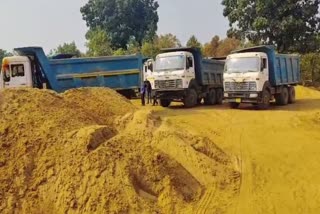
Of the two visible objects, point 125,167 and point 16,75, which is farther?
point 16,75

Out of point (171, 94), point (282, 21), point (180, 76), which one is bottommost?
point (171, 94)

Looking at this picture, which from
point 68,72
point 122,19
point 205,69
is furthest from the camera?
point 122,19

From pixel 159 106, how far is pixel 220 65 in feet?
14.2

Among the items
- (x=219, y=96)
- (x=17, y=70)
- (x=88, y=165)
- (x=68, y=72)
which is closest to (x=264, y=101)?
(x=219, y=96)

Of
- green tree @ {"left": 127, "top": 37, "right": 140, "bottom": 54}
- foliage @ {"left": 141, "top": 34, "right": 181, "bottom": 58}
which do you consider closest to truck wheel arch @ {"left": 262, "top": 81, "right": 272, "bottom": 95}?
foliage @ {"left": 141, "top": 34, "right": 181, "bottom": 58}

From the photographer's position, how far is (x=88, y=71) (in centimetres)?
2161

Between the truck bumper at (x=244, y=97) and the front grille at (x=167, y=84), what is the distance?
6.80 ft

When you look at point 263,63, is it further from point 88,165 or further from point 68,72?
point 88,165

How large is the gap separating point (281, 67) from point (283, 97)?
1.39 metres

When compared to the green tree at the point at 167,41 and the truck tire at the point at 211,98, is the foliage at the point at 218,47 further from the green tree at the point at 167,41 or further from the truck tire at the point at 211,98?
the truck tire at the point at 211,98

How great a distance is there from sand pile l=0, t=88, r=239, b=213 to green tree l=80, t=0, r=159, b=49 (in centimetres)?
4135

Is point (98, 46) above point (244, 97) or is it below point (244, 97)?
above

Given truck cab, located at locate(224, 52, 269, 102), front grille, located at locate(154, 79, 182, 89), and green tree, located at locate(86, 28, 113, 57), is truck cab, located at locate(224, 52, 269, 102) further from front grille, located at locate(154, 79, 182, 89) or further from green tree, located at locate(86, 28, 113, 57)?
green tree, located at locate(86, 28, 113, 57)

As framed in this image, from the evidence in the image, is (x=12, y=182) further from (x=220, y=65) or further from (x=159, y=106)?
(x=220, y=65)
